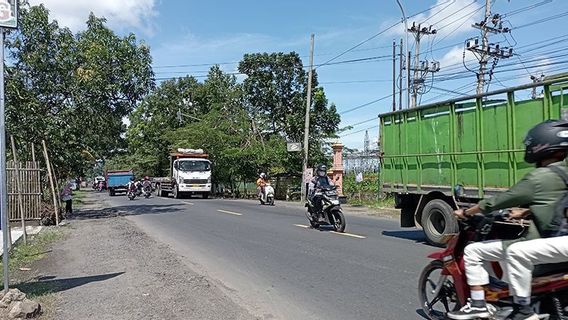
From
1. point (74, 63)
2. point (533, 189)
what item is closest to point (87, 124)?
point (74, 63)

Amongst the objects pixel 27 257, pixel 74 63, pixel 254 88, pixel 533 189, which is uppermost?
pixel 254 88

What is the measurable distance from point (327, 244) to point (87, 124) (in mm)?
12234

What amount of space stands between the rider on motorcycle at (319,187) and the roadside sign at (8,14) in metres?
8.67

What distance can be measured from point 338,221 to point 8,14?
9.23 metres

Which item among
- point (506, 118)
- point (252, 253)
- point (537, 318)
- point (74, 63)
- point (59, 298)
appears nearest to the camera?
point (537, 318)

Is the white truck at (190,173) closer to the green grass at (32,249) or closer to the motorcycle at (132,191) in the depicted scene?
the motorcycle at (132,191)

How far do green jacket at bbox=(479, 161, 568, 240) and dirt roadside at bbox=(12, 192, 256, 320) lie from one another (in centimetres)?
314

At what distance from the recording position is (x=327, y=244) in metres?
10.9

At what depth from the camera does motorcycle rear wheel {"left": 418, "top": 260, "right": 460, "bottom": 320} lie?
5.03m

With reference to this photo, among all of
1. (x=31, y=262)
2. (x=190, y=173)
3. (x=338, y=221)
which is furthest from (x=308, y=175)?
(x=31, y=262)

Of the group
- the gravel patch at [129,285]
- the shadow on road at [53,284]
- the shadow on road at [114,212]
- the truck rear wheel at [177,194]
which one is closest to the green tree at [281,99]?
the truck rear wheel at [177,194]

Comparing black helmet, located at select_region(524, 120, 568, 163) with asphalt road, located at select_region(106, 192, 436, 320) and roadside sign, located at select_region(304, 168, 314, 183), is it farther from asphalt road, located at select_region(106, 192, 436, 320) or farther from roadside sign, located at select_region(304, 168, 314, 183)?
roadside sign, located at select_region(304, 168, 314, 183)

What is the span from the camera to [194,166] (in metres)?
35.2

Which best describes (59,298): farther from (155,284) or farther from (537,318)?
(537,318)
